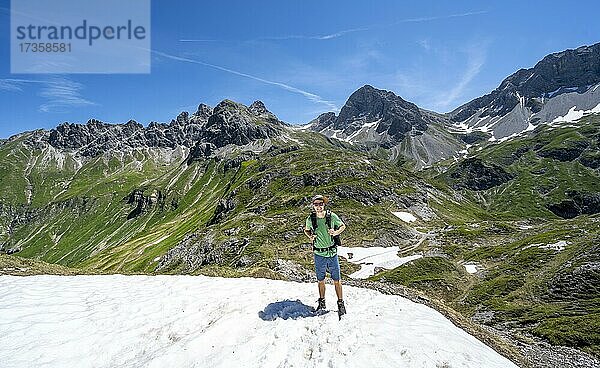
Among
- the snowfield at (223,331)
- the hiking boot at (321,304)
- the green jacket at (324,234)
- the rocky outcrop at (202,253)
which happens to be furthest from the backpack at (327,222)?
the rocky outcrop at (202,253)

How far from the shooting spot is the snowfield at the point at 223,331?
13.6 meters

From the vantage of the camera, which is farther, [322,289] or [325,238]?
[322,289]

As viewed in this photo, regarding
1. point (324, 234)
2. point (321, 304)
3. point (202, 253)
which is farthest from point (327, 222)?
point (202, 253)

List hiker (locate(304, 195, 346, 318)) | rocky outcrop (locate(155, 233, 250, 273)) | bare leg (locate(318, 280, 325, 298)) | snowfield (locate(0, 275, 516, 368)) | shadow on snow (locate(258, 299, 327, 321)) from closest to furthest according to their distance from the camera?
snowfield (locate(0, 275, 516, 368)) < hiker (locate(304, 195, 346, 318)) < shadow on snow (locate(258, 299, 327, 321)) < bare leg (locate(318, 280, 325, 298)) < rocky outcrop (locate(155, 233, 250, 273))

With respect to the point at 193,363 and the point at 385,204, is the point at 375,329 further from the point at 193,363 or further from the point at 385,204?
the point at 385,204

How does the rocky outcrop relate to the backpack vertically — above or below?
below

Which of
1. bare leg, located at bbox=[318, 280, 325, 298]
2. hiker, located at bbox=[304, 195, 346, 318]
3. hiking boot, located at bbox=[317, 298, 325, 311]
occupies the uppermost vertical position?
hiker, located at bbox=[304, 195, 346, 318]

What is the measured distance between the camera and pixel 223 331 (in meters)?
15.8

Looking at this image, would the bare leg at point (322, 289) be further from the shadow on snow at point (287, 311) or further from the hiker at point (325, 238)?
the shadow on snow at point (287, 311)

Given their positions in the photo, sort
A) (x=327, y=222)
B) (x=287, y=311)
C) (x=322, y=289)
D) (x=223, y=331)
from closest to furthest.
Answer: (x=223, y=331) → (x=327, y=222) → (x=287, y=311) → (x=322, y=289)

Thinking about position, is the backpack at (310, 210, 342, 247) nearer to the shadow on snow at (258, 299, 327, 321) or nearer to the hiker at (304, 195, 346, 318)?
the hiker at (304, 195, 346, 318)

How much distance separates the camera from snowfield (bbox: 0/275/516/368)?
13594mm

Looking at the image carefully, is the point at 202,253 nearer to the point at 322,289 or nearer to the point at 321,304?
the point at 321,304

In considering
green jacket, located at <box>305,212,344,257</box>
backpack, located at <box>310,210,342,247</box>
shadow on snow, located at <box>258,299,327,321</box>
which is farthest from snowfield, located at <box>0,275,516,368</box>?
backpack, located at <box>310,210,342,247</box>
